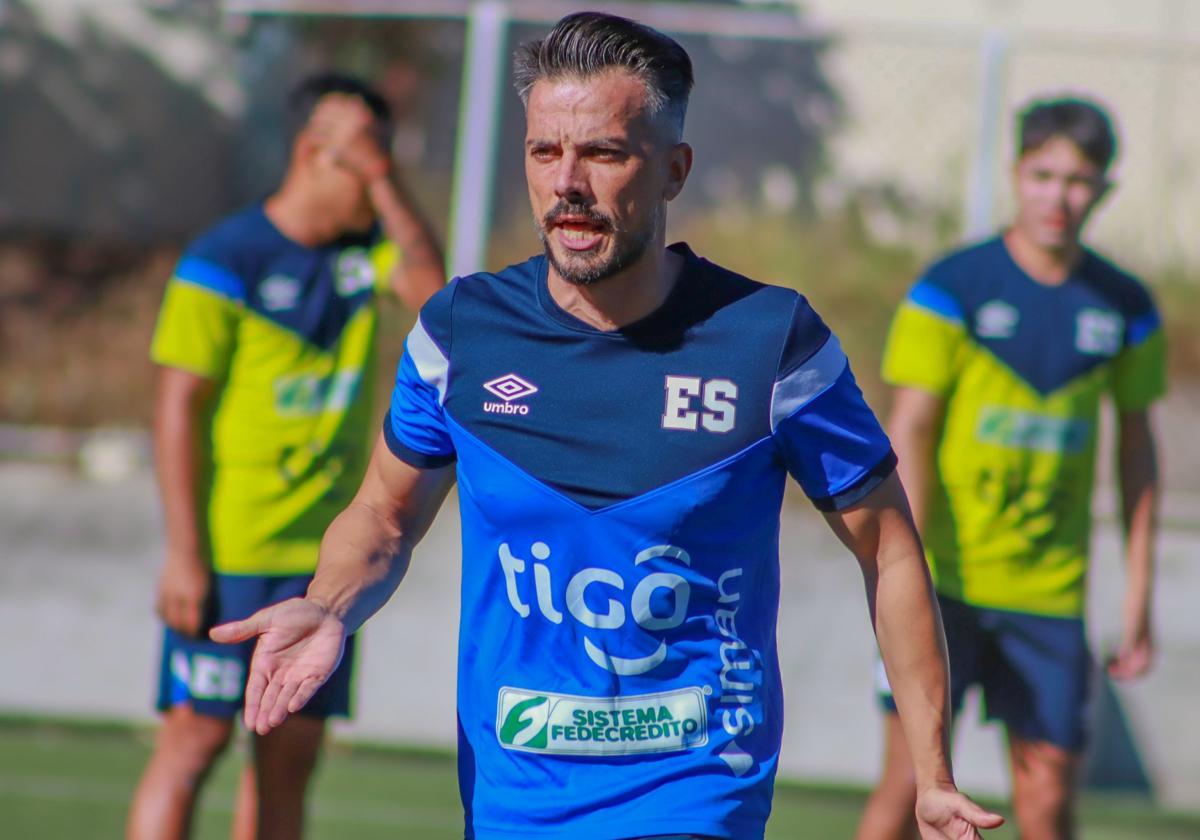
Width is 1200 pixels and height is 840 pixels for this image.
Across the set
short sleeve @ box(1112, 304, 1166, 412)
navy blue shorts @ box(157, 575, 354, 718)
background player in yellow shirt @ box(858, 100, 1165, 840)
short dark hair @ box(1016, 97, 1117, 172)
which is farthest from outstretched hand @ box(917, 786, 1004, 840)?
short dark hair @ box(1016, 97, 1117, 172)

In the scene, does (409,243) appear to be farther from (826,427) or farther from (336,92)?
(826,427)

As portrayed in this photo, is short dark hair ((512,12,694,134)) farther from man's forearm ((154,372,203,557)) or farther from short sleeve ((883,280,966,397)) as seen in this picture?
man's forearm ((154,372,203,557))

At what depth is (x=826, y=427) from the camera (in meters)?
3.05

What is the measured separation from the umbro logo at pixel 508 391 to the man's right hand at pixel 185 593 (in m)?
2.15

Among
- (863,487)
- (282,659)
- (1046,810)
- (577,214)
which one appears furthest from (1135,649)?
(282,659)

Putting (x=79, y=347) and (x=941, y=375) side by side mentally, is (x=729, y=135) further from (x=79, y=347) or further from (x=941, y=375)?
(x=941, y=375)

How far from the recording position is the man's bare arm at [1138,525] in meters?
5.30

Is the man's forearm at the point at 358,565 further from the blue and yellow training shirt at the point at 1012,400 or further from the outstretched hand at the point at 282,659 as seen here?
the blue and yellow training shirt at the point at 1012,400

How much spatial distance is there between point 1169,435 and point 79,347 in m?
6.01

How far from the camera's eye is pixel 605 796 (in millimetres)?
3008

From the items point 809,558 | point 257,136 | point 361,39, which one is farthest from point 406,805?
point 257,136

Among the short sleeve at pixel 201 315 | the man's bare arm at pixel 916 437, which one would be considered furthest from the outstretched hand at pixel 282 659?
the man's bare arm at pixel 916 437

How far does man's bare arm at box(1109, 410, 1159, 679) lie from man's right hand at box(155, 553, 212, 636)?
277 centimetres

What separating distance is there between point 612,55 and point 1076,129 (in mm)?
2445
